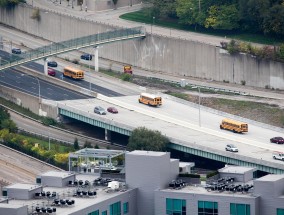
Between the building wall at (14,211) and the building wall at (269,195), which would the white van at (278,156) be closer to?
the building wall at (269,195)

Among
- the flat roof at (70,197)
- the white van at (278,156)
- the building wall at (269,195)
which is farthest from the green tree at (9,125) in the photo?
the building wall at (269,195)

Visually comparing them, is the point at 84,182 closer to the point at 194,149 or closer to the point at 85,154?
the point at 85,154

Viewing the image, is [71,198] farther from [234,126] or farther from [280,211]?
[234,126]

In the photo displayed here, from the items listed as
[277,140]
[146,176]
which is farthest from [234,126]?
[146,176]

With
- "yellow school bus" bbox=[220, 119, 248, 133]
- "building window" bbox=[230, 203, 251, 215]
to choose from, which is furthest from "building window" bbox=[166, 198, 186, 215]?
"yellow school bus" bbox=[220, 119, 248, 133]

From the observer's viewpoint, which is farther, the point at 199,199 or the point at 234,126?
the point at 234,126

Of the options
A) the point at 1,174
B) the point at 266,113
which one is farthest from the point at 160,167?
the point at 266,113
